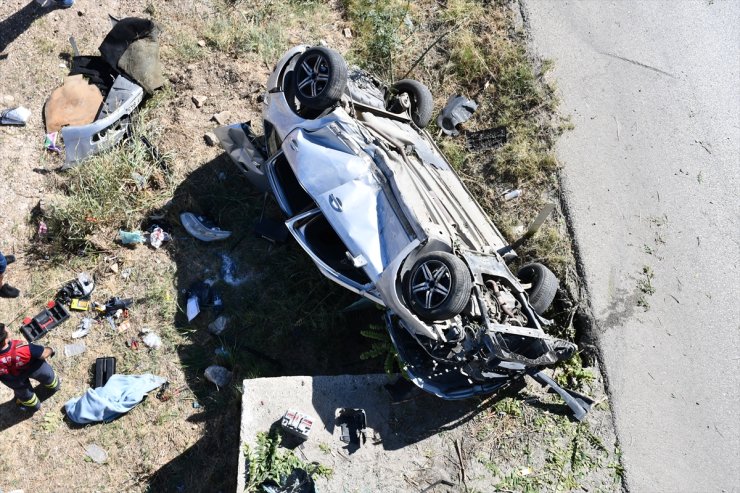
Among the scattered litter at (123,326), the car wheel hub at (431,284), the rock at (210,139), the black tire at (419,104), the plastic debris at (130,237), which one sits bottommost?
the scattered litter at (123,326)

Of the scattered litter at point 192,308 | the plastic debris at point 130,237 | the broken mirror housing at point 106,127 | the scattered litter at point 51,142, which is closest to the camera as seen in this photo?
the scattered litter at point 192,308

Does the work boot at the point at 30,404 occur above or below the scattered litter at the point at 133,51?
below

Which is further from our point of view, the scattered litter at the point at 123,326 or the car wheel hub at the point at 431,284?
the scattered litter at the point at 123,326

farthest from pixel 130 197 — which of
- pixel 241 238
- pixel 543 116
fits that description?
pixel 543 116

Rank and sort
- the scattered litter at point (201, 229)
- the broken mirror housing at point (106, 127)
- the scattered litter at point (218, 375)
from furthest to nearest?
1. the broken mirror housing at point (106, 127)
2. the scattered litter at point (201, 229)
3. the scattered litter at point (218, 375)

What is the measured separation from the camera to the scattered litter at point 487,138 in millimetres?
7305

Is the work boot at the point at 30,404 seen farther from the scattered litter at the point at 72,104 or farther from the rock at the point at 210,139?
the rock at the point at 210,139

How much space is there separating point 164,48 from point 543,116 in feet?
15.0

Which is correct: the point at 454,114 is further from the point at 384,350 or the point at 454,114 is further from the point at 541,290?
the point at 384,350

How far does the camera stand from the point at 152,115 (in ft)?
23.0

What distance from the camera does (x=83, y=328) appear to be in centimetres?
588

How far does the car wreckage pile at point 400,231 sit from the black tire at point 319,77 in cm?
1

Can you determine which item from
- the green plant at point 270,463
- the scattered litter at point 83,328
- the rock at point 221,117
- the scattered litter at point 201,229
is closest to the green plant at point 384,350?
the green plant at point 270,463

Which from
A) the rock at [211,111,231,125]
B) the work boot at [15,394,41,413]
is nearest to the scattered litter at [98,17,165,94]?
the rock at [211,111,231,125]
